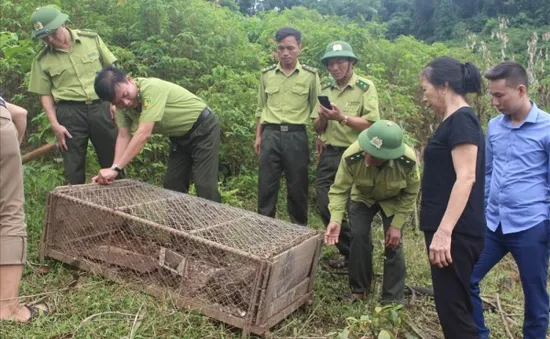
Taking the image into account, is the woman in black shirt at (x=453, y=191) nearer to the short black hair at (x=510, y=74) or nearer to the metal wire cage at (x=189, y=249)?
the short black hair at (x=510, y=74)

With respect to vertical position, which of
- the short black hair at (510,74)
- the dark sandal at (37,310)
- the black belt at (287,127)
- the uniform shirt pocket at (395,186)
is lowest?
the dark sandal at (37,310)

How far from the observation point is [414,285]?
4488 mm

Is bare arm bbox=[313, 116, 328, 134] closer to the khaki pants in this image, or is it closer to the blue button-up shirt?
the blue button-up shirt

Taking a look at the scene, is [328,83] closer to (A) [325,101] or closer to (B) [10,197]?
(A) [325,101]

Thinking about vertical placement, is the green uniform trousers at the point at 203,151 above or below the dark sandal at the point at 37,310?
above

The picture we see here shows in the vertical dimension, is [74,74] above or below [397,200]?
above

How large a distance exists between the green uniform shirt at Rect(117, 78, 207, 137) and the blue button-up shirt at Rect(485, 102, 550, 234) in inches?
96.1

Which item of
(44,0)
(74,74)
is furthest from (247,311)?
(44,0)

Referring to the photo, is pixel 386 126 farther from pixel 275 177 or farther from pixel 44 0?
pixel 44 0

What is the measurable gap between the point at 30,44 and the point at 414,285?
4.42 meters

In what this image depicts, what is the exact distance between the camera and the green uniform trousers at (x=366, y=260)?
12.9ft

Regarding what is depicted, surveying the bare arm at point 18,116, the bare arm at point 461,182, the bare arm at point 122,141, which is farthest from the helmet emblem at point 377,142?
the bare arm at point 18,116

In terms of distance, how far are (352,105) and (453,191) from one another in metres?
2.19

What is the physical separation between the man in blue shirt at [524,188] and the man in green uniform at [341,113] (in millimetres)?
1389
